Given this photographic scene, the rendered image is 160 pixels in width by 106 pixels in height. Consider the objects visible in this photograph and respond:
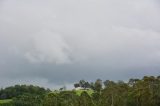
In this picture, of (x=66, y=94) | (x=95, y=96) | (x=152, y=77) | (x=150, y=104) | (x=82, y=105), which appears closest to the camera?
(x=150, y=104)

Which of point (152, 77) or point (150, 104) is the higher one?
point (152, 77)

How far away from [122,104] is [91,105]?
12.6 metres

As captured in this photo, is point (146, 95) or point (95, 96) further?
point (95, 96)

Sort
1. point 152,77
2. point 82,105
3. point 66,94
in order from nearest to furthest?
point 152,77
point 82,105
point 66,94

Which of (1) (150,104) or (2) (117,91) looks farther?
→ (2) (117,91)

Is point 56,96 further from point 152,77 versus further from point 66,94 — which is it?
point 152,77

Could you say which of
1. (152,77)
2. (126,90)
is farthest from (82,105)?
(152,77)

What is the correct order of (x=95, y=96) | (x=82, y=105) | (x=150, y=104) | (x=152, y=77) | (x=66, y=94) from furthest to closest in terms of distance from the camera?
(x=66, y=94) → (x=95, y=96) → (x=82, y=105) → (x=152, y=77) → (x=150, y=104)

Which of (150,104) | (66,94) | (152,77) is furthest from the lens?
(66,94)

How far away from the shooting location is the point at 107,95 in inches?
5817

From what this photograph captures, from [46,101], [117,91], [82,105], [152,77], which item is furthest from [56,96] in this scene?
[152,77]

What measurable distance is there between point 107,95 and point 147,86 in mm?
15362

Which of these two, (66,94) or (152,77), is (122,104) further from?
(66,94)

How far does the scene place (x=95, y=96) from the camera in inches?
6590
